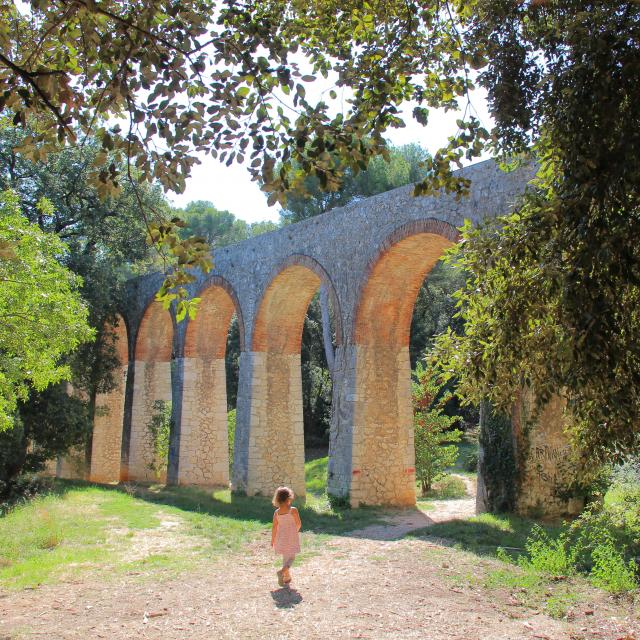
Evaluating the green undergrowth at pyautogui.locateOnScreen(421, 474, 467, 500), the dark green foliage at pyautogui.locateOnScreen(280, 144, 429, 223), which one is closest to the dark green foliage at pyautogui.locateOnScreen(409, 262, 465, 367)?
the dark green foliage at pyautogui.locateOnScreen(280, 144, 429, 223)

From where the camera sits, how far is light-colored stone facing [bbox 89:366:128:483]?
1888 cm

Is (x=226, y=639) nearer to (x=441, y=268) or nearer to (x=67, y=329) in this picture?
(x=67, y=329)

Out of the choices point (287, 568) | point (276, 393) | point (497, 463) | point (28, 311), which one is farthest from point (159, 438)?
point (287, 568)

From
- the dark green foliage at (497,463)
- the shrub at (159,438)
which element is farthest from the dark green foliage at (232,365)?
the dark green foliage at (497,463)

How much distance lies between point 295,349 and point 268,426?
1.74 meters

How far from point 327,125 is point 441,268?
819 inches

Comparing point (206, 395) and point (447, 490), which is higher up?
point (206, 395)

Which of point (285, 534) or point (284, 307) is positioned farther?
point (284, 307)

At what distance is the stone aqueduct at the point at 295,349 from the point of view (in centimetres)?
1113

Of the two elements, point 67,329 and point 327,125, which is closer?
point 327,125

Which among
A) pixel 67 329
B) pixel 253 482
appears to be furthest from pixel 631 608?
pixel 253 482

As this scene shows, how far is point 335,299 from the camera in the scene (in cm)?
1202

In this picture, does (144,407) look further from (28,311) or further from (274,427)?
(28,311)

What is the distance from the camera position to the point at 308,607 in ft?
18.9
